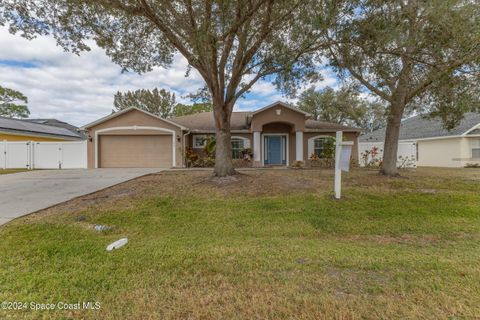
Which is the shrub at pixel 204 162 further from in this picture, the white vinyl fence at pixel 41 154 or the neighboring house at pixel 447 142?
the neighboring house at pixel 447 142

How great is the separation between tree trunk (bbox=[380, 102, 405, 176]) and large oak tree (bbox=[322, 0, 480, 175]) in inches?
59.8

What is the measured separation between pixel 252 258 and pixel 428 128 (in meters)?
26.1

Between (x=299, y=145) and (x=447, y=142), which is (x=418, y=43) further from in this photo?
(x=447, y=142)

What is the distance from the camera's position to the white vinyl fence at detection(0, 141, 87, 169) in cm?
1688

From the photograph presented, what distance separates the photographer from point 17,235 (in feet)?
15.5

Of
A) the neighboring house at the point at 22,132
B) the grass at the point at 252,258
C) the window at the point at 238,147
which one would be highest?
the neighboring house at the point at 22,132

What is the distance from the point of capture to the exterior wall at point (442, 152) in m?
19.0

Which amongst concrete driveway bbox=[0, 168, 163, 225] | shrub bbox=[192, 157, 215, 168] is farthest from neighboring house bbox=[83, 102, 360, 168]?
concrete driveway bbox=[0, 168, 163, 225]

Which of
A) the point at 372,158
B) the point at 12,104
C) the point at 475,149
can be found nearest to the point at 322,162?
the point at 372,158

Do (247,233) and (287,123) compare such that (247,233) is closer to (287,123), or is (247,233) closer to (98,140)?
(287,123)

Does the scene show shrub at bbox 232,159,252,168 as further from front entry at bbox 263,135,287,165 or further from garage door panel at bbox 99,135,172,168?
garage door panel at bbox 99,135,172,168

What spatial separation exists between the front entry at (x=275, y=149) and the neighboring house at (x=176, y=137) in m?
0.07

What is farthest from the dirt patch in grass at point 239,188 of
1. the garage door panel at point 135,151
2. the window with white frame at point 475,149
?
the window with white frame at point 475,149

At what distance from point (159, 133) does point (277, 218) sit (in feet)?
42.3
